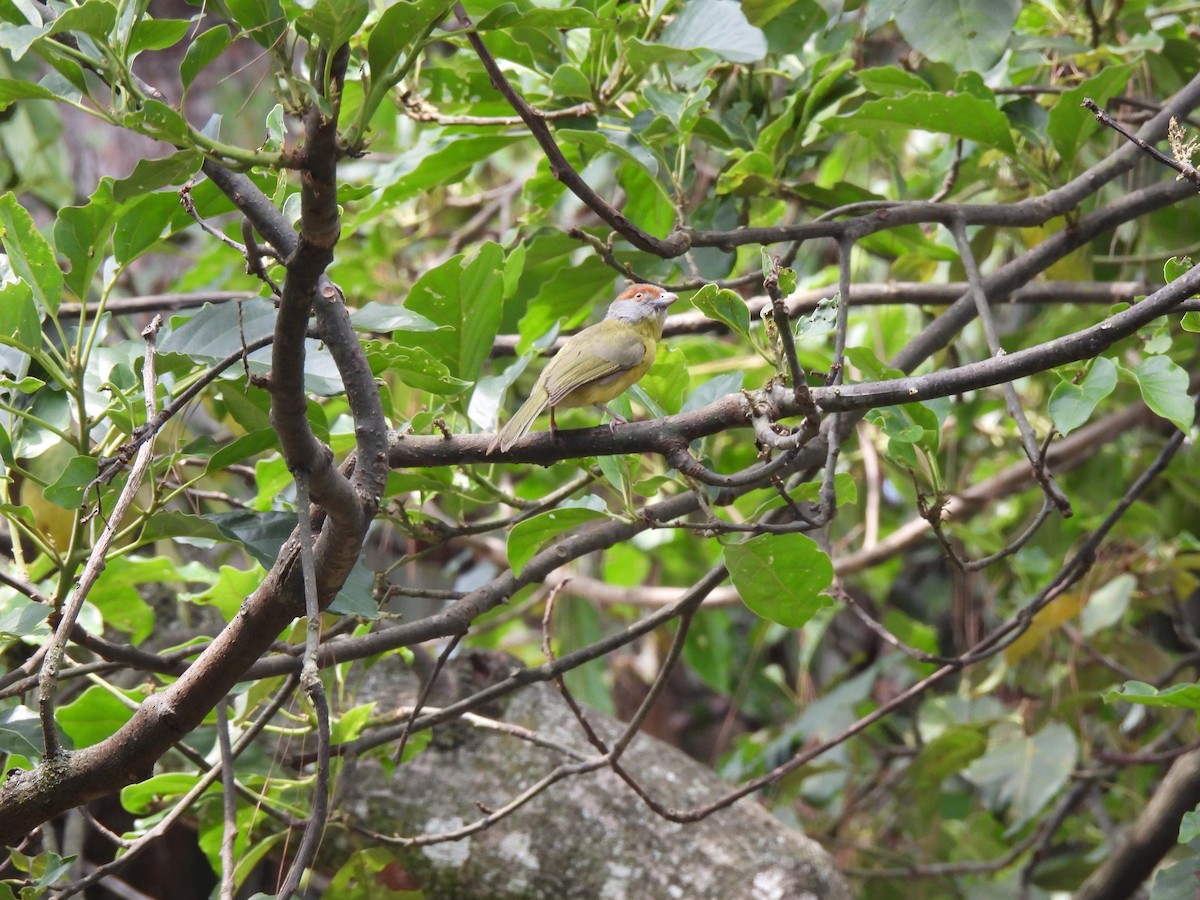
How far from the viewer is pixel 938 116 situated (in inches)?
101

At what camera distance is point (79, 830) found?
3332mm

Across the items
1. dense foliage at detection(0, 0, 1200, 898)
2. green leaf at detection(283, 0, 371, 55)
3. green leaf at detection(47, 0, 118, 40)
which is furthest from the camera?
dense foliage at detection(0, 0, 1200, 898)

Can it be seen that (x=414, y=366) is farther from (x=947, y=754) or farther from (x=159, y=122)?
(x=947, y=754)

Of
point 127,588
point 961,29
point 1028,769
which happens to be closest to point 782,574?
point 961,29

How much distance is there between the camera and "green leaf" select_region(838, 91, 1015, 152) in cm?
252

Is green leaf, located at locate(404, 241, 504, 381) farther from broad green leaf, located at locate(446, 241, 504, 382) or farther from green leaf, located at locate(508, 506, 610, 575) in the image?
green leaf, located at locate(508, 506, 610, 575)

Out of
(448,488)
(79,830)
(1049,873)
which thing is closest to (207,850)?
(79,830)

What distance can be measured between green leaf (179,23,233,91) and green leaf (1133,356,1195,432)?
1.54 m

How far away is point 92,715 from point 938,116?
222 cm

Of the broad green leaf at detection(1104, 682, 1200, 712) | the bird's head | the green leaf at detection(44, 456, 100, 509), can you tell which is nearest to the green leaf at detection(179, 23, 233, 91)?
the green leaf at detection(44, 456, 100, 509)

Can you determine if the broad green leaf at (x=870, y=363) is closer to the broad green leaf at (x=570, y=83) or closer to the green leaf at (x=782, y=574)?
the green leaf at (x=782, y=574)

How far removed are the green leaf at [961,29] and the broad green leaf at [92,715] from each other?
2.31 m

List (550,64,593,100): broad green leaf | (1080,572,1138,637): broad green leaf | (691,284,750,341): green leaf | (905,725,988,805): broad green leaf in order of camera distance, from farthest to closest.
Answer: (1080,572,1138,637): broad green leaf, (905,725,988,805): broad green leaf, (550,64,593,100): broad green leaf, (691,284,750,341): green leaf

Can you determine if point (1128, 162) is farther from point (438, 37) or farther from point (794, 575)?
point (438, 37)
